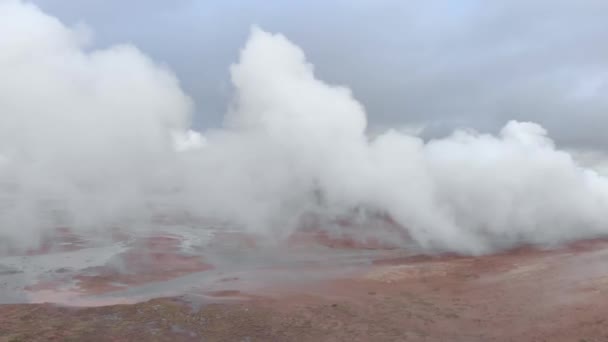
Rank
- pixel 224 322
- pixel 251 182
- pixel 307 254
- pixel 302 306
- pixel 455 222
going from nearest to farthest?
pixel 224 322 → pixel 302 306 → pixel 307 254 → pixel 455 222 → pixel 251 182

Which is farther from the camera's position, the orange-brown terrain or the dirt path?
Answer: the orange-brown terrain

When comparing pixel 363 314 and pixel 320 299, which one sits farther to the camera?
pixel 320 299

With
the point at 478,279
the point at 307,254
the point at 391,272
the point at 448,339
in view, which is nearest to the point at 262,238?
the point at 307,254

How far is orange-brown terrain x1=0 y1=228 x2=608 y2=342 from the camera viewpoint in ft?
40.1

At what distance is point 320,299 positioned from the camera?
1525cm

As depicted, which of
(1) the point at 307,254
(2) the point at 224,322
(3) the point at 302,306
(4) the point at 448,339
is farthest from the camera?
(1) the point at 307,254

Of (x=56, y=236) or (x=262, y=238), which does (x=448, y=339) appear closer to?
(x=262, y=238)

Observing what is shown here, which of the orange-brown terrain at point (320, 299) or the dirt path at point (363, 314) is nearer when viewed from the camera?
the dirt path at point (363, 314)

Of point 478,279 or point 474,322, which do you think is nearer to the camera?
point 474,322

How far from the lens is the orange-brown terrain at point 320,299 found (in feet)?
40.1

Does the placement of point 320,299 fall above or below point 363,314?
above

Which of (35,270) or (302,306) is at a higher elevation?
(35,270)

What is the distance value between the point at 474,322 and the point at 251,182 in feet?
102

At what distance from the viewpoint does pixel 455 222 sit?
27203 millimetres
